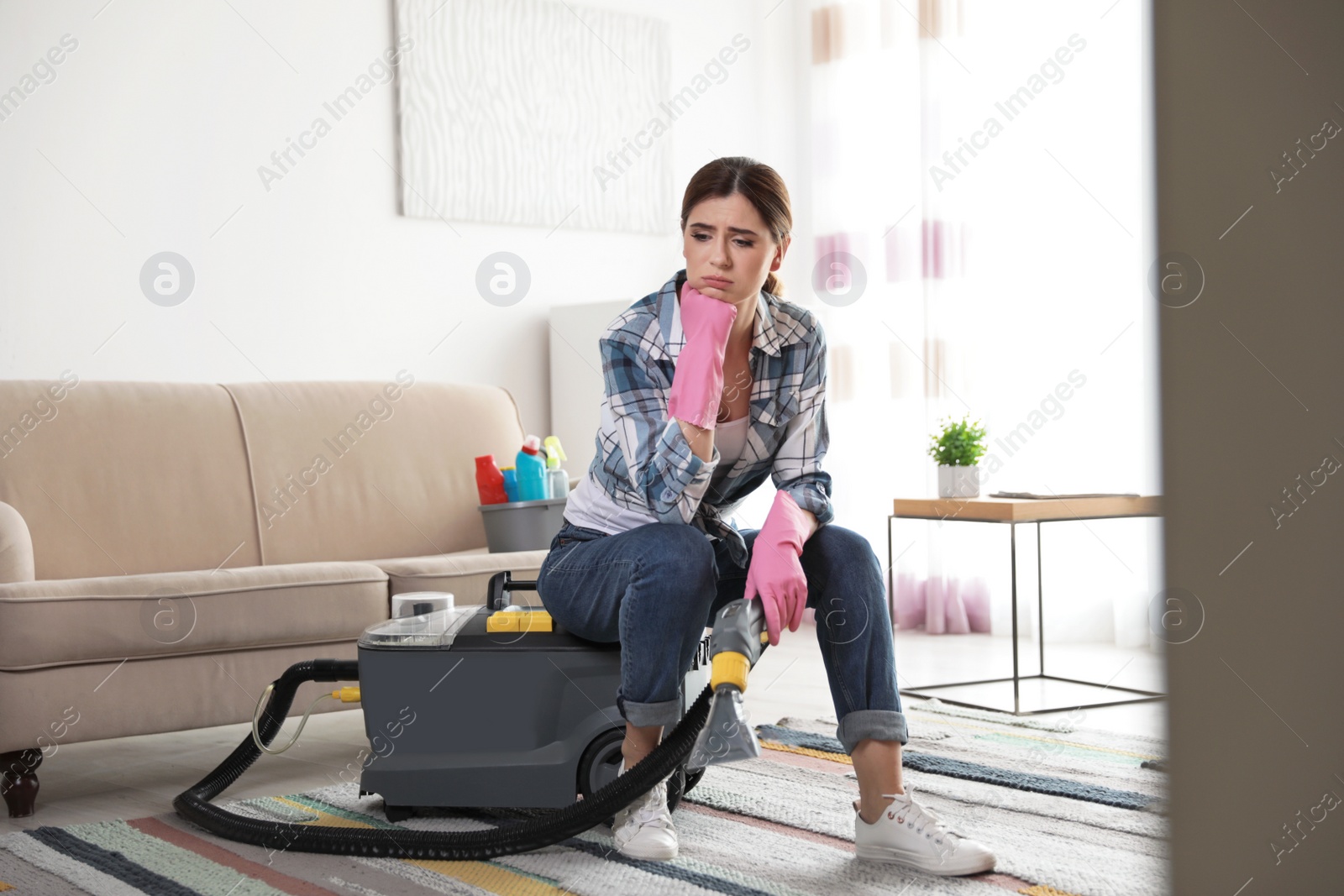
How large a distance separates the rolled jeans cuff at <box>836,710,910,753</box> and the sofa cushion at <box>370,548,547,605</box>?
94 centimetres

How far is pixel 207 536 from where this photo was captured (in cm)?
251

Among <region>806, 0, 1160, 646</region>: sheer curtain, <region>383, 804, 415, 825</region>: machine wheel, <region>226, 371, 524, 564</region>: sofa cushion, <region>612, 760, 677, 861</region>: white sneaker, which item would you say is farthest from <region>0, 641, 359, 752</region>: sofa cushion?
<region>806, 0, 1160, 646</region>: sheer curtain

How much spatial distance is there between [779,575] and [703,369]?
258 millimetres

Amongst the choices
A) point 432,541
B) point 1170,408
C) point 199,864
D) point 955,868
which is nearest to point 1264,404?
A: point 1170,408

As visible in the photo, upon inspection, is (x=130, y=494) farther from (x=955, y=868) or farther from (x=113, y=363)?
(x=955, y=868)

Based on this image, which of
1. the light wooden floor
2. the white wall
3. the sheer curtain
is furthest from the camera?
the sheer curtain

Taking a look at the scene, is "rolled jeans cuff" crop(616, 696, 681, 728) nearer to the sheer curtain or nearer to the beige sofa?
the beige sofa

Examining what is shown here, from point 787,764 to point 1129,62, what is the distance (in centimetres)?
233

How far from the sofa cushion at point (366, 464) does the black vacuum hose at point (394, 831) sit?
0.84 meters

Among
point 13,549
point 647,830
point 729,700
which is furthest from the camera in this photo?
point 13,549

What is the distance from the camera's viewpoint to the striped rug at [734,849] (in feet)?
4.55

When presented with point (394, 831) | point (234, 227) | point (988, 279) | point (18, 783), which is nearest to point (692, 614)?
point (394, 831)

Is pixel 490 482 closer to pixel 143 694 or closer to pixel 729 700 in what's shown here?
pixel 143 694

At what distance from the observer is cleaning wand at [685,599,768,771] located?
50.0 inches
